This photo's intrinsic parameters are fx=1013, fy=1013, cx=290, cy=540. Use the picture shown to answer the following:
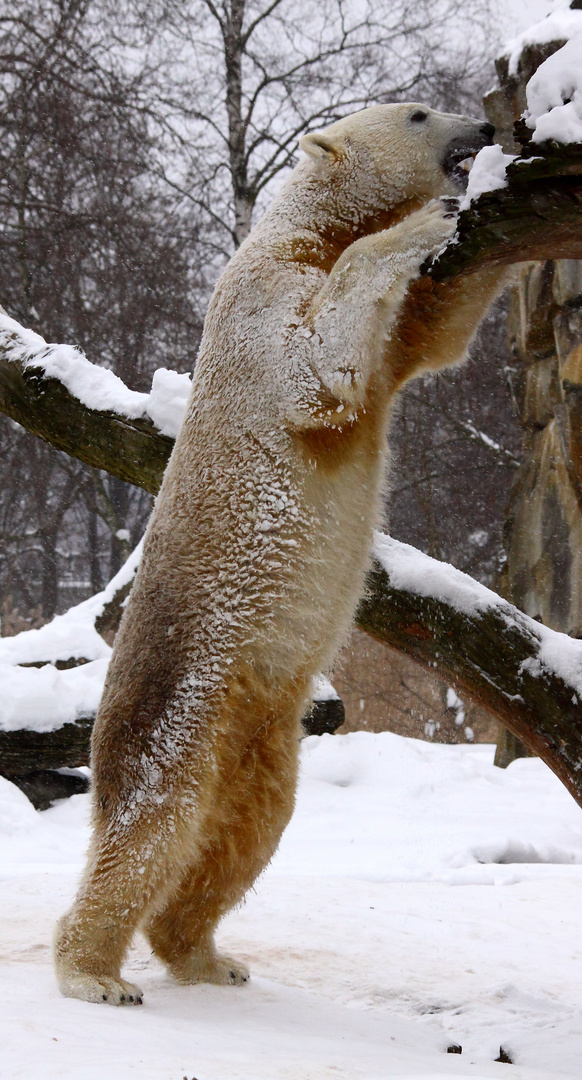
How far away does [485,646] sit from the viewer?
3.28 meters

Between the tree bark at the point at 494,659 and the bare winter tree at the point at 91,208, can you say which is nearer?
the tree bark at the point at 494,659

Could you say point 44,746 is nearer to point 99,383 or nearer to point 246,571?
point 99,383

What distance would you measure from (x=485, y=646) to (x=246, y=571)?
2.84 feet

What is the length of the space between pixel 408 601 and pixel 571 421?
5.12m

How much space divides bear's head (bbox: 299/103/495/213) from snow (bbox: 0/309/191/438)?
3.01 feet

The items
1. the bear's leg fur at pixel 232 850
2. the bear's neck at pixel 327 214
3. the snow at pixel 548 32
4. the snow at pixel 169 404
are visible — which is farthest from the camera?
the snow at pixel 548 32

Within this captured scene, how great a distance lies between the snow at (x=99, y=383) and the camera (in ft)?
12.6

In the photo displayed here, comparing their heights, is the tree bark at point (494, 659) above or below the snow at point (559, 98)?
below

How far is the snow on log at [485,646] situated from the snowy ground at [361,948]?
89cm

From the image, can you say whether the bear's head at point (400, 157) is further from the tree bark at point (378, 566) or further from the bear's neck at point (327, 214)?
the tree bark at point (378, 566)

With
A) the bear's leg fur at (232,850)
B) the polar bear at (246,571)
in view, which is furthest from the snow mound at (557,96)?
the bear's leg fur at (232,850)

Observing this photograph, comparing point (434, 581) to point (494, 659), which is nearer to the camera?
point (494, 659)

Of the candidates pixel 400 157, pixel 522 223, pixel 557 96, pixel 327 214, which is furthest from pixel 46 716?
pixel 557 96

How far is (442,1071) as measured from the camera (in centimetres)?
240
